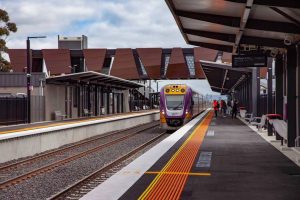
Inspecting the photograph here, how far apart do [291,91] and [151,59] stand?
57.6 metres

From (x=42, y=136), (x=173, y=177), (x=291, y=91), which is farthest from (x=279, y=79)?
(x=173, y=177)

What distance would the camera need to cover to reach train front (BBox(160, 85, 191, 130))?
28.7 m

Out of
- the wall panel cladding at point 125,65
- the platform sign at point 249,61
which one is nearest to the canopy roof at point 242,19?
the platform sign at point 249,61

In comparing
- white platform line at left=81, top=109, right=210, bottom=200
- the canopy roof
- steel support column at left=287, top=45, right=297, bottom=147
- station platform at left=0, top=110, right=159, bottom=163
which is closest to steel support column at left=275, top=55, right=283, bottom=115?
the canopy roof

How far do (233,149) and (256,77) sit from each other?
14.5 metres

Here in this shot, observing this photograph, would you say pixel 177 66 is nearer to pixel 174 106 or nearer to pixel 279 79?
pixel 174 106

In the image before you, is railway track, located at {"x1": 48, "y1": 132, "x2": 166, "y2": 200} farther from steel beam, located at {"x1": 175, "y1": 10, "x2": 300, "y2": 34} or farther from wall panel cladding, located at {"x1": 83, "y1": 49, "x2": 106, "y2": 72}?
wall panel cladding, located at {"x1": 83, "y1": 49, "x2": 106, "y2": 72}

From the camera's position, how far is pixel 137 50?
73.7m

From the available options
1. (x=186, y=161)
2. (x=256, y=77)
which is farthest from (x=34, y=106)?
(x=186, y=161)

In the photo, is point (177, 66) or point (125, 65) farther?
point (125, 65)

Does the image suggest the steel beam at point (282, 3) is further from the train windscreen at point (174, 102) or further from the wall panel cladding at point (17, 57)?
the wall panel cladding at point (17, 57)

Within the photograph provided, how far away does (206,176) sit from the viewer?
9234 mm

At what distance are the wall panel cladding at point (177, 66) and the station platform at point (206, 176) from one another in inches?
2244

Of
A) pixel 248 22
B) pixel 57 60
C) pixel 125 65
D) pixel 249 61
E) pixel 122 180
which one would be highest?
pixel 57 60
